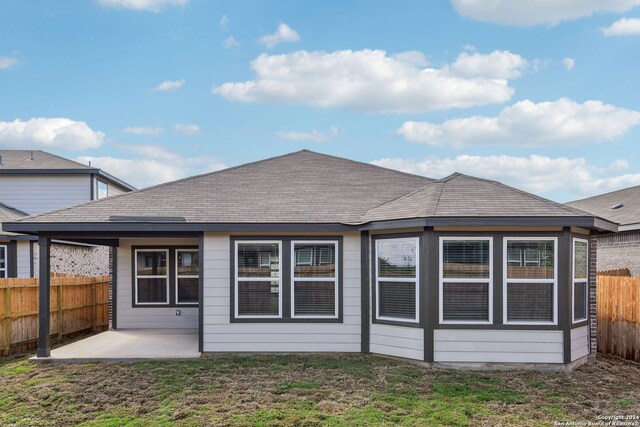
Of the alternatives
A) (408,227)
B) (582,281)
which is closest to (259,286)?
(408,227)

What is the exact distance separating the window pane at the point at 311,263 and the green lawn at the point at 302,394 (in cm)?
148

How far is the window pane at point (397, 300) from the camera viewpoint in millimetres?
8914

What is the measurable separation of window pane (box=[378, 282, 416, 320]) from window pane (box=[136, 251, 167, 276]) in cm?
602

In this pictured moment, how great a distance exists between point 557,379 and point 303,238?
462 cm

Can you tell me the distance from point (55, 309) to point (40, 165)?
31.0 feet

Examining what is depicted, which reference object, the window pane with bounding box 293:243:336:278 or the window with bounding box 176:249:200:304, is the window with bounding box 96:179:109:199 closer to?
the window with bounding box 176:249:200:304

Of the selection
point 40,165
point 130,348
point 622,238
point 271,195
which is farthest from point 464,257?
point 40,165

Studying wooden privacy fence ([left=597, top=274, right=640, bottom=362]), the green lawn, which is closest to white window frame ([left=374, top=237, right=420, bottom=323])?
the green lawn

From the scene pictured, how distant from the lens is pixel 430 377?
8055mm

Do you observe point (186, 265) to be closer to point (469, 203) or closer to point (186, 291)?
point (186, 291)

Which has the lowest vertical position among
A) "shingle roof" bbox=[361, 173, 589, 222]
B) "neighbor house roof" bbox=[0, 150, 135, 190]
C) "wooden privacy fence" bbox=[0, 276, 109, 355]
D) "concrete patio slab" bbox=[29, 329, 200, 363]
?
"concrete patio slab" bbox=[29, 329, 200, 363]

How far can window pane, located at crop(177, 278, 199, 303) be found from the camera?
513 inches

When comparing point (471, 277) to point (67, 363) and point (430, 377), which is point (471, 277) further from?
point (67, 363)

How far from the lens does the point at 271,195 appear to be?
422 inches
